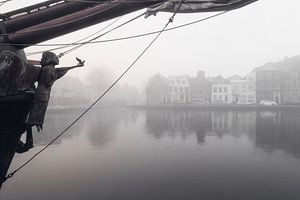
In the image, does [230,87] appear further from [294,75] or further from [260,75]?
[294,75]

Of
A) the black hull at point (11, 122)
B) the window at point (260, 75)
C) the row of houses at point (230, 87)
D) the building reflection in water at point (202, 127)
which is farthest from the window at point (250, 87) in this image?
the black hull at point (11, 122)

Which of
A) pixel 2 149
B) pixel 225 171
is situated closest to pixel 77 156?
pixel 225 171

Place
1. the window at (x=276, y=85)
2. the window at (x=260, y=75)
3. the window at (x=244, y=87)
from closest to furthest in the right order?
the window at (x=276, y=85) → the window at (x=260, y=75) → the window at (x=244, y=87)

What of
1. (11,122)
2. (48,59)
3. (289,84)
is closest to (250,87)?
(289,84)

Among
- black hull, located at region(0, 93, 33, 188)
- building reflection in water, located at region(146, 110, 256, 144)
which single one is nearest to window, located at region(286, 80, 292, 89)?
building reflection in water, located at region(146, 110, 256, 144)

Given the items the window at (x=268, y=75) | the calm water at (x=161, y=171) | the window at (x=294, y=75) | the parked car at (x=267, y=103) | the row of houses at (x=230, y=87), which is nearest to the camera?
the calm water at (x=161, y=171)

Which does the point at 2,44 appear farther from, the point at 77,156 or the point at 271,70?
the point at 271,70

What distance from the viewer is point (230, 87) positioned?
79812mm

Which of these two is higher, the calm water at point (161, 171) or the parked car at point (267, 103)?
the parked car at point (267, 103)

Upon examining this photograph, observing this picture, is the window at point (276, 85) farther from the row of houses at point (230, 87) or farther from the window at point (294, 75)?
the window at point (294, 75)

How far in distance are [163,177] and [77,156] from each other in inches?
314

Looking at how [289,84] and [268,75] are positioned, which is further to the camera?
[268,75]

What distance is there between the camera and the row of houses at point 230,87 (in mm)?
71250

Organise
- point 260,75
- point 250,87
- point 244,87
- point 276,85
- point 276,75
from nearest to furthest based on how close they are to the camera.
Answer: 1. point 276,85
2. point 276,75
3. point 260,75
4. point 250,87
5. point 244,87
